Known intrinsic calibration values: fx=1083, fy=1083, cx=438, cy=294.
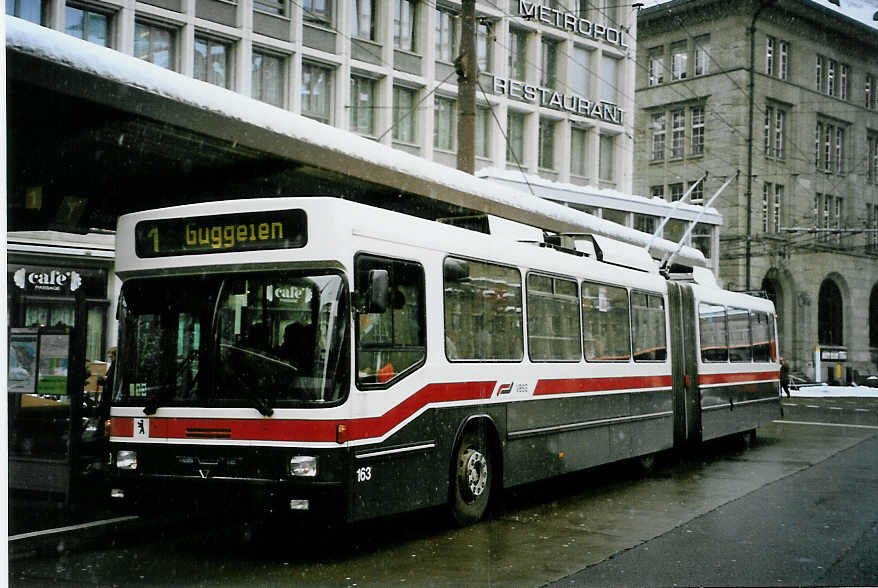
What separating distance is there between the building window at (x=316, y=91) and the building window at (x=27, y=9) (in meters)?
5.62

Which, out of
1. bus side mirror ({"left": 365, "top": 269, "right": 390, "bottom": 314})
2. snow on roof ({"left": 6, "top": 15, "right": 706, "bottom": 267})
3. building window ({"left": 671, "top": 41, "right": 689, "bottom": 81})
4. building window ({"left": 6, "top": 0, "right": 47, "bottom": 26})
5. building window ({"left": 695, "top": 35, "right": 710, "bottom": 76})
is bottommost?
bus side mirror ({"left": 365, "top": 269, "right": 390, "bottom": 314})

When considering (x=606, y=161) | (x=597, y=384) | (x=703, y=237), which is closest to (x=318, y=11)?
(x=597, y=384)

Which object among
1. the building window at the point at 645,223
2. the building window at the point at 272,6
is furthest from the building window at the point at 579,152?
the building window at the point at 272,6

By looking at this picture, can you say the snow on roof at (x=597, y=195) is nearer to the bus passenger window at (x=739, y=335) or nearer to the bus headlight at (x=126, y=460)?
the bus passenger window at (x=739, y=335)

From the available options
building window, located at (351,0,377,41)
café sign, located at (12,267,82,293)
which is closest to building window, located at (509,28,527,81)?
building window, located at (351,0,377,41)

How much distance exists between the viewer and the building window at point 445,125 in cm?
2609

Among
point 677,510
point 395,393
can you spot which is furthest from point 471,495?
point 677,510

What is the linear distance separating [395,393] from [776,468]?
8.06 metres

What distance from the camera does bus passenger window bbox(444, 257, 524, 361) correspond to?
30.8 feet

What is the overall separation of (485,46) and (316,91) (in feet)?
13.0

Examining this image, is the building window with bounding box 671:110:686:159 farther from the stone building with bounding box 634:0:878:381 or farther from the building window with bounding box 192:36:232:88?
the building window with bounding box 192:36:232:88

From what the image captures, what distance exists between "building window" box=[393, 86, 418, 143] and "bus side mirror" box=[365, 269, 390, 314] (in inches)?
558

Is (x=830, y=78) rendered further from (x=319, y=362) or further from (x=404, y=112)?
(x=319, y=362)

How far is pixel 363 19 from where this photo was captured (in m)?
18.7
